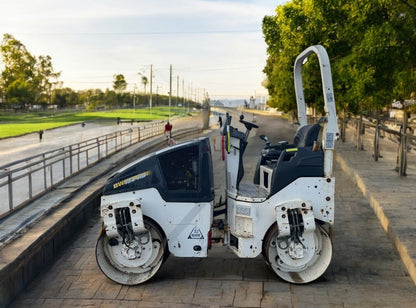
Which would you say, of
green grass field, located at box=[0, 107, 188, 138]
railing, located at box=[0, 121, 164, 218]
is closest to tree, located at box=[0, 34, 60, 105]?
green grass field, located at box=[0, 107, 188, 138]

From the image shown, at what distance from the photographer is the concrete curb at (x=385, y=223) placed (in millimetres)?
6676

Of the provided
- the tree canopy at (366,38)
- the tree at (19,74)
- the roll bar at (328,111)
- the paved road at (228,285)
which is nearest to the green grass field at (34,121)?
the tree at (19,74)

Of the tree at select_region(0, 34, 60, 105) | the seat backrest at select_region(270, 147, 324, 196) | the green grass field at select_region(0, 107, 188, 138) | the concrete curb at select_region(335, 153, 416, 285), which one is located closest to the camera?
the seat backrest at select_region(270, 147, 324, 196)

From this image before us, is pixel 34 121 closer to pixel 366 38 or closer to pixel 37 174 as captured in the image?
pixel 37 174

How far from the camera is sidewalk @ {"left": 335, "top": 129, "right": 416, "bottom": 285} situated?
297 inches

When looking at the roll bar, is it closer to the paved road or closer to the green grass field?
the paved road

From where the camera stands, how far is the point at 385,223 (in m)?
8.88

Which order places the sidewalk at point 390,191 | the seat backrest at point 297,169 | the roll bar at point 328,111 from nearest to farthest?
the roll bar at point 328,111
the seat backrest at point 297,169
the sidewalk at point 390,191

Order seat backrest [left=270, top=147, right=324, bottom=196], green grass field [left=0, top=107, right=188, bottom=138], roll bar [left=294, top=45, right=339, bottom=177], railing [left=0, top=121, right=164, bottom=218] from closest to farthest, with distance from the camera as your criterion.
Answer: roll bar [left=294, top=45, right=339, bottom=177], seat backrest [left=270, top=147, right=324, bottom=196], railing [left=0, top=121, right=164, bottom=218], green grass field [left=0, top=107, right=188, bottom=138]

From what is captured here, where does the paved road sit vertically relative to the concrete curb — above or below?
below

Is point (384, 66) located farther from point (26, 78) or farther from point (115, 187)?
point (26, 78)

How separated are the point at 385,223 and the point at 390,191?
2.77m

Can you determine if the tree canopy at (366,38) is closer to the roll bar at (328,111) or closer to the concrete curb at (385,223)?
the concrete curb at (385,223)

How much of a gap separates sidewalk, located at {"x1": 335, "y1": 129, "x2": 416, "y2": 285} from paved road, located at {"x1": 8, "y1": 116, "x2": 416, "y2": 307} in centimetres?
25
